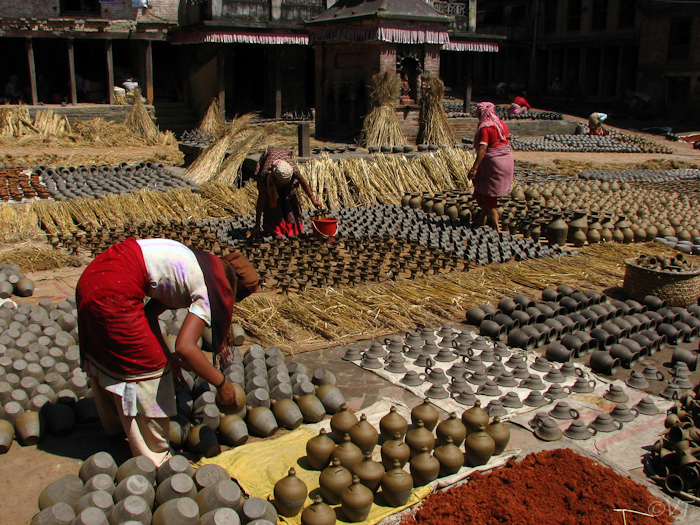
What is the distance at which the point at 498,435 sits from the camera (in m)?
3.41

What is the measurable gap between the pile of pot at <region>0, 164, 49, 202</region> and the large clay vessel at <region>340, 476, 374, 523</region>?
8.53 metres

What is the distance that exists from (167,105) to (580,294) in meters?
19.0

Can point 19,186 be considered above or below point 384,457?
above

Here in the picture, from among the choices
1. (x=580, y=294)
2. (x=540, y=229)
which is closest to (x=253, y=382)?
(x=580, y=294)

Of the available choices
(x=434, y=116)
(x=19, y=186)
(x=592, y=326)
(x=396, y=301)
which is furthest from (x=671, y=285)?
(x=434, y=116)

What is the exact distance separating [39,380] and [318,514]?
2.13 metres

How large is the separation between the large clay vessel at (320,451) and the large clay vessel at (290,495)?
0.31 m

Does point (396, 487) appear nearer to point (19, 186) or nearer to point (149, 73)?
point (19, 186)

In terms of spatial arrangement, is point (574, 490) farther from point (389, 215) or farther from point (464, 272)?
point (389, 215)

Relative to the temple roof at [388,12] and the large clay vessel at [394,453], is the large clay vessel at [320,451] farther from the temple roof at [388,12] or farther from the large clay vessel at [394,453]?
the temple roof at [388,12]

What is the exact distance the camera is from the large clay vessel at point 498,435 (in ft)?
11.2

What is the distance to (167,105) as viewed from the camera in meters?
22.1

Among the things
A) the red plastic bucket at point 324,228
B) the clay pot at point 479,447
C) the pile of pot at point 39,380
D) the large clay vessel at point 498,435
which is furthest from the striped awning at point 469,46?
the clay pot at point 479,447

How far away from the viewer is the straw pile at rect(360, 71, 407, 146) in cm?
1411
